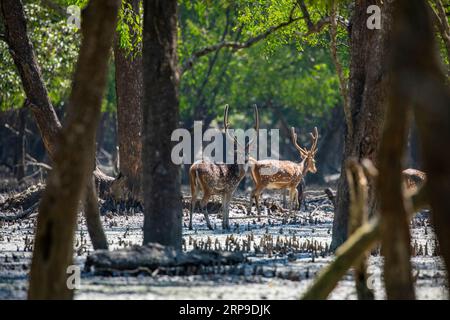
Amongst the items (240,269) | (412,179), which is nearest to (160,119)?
(240,269)

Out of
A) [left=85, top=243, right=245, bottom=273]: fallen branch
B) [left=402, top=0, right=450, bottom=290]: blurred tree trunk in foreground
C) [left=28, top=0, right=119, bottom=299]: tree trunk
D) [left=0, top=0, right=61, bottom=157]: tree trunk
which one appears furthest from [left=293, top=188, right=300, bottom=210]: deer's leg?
[left=402, top=0, right=450, bottom=290]: blurred tree trunk in foreground

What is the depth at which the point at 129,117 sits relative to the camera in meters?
25.0

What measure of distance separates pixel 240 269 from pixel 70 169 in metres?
4.75

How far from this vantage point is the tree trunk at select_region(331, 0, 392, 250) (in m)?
15.0

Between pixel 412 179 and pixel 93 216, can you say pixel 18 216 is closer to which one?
pixel 93 216

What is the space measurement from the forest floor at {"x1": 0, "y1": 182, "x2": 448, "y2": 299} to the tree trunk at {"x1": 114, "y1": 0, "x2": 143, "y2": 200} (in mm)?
3371

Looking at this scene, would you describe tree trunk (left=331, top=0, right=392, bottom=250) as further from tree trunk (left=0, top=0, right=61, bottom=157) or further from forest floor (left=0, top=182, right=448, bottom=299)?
tree trunk (left=0, top=0, right=61, bottom=157)

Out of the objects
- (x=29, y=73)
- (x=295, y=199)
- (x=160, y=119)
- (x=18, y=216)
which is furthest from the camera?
(x=295, y=199)

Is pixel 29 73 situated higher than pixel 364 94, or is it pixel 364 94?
pixel 29 73

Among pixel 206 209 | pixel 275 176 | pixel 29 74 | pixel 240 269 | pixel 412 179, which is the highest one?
pixel 29 74

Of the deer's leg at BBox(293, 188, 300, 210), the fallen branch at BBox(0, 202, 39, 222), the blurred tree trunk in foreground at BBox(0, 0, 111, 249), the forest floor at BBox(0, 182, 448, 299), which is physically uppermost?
the blurred tree trunk in foreground at BBox(0, 0, 111, 249)

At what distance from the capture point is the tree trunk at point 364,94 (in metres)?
15.0
